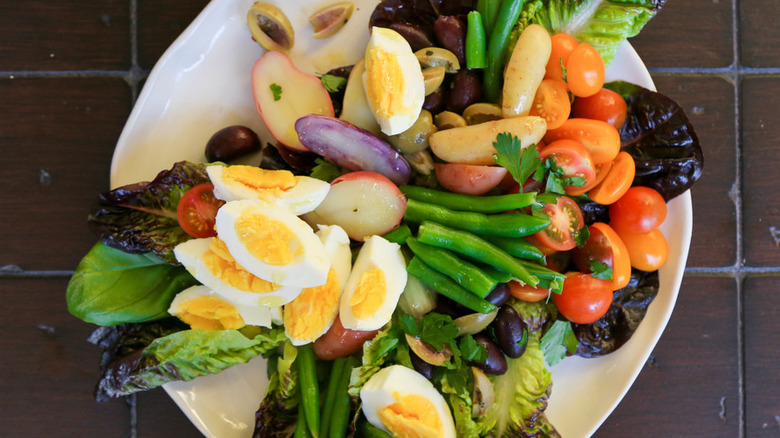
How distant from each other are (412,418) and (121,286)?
3.07ft

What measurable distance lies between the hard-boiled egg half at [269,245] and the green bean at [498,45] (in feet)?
2.47

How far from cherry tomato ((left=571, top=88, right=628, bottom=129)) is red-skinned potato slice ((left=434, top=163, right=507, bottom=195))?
365 millimetres

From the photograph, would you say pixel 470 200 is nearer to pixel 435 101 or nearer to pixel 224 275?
pixel 435 101

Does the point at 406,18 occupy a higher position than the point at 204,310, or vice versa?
the point at 406,18

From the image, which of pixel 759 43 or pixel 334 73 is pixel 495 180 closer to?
pixel 334 73

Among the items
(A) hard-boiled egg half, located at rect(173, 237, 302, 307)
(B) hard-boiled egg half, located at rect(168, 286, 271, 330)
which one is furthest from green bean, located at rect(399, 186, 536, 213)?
(B) hard-boiled egg half, located at rect(168, 286, 271, 330)

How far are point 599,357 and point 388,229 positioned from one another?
818 millimetres

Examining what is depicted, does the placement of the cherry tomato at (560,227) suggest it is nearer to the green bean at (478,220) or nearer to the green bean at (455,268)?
the green bean at (478,220)

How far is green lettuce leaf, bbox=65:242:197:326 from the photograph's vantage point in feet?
5.06

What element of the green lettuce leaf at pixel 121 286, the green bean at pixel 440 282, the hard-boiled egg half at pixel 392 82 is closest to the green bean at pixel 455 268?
the green bean at pixel 440 282

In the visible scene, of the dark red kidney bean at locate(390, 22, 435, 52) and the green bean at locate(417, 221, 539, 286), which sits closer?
the green bean at locate(417, 221, 539, 286)

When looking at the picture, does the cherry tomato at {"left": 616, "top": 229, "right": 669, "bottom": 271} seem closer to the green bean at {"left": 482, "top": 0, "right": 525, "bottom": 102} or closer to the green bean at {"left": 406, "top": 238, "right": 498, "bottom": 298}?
the green bean at {"left": 406, "top": 238, "right": 498, "bottom": 298}

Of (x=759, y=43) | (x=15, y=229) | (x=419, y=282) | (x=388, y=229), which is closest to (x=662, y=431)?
(x=419, y=282)

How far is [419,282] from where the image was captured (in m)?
1.62
